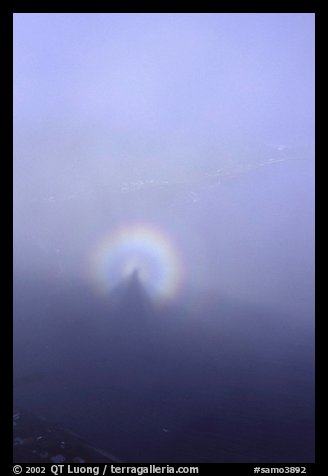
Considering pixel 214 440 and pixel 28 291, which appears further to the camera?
pixel 28 291

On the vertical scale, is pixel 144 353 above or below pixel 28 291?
below

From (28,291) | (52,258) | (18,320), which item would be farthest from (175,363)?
(52,258)

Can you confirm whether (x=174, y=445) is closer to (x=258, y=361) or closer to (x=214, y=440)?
(x=214, y=440)

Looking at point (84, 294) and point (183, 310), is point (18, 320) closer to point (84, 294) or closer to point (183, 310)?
point (84, 294)

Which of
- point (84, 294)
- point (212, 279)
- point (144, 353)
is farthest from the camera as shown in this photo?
point (212, 279)

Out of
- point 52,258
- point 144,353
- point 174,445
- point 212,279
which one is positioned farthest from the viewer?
point 52,258

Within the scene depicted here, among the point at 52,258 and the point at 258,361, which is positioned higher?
the point at 52,258

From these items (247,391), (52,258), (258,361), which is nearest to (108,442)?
(247,391)

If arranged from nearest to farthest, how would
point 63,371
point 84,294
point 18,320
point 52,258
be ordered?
point 63,371
point 18,320
point 84,294
point 52,258

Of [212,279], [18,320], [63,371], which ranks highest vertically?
[212,279]
